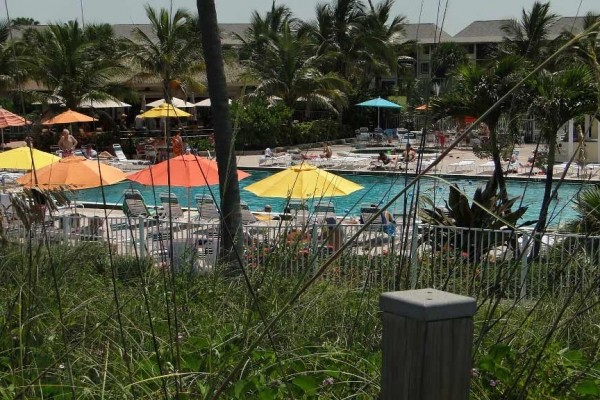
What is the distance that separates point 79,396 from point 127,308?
1.17 m

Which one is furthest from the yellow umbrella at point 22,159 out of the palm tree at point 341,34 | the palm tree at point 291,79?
the palm tree at point 341,34

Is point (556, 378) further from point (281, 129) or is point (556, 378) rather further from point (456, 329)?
point (281, 129)

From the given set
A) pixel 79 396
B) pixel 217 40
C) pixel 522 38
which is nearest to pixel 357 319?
pixel 79 396

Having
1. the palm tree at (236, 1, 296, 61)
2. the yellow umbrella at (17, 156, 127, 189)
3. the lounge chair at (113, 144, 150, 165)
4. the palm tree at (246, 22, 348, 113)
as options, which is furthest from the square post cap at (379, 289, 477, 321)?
the palm tree at (236, 1, 296, 61)

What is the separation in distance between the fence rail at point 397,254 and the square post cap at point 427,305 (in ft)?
3.94

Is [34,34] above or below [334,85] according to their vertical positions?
above

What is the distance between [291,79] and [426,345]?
3086cm

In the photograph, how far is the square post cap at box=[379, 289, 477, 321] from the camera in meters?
1.47

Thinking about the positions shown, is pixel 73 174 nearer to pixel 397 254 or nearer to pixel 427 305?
pixel 397 254

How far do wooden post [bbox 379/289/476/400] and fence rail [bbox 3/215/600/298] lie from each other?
3.95ft

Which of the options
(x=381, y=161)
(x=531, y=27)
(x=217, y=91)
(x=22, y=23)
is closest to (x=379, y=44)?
(x=531, y=27)

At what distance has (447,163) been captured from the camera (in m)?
24.1

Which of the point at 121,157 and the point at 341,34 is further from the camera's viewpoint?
the point at 341,34

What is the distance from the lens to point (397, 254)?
5.18 metres
